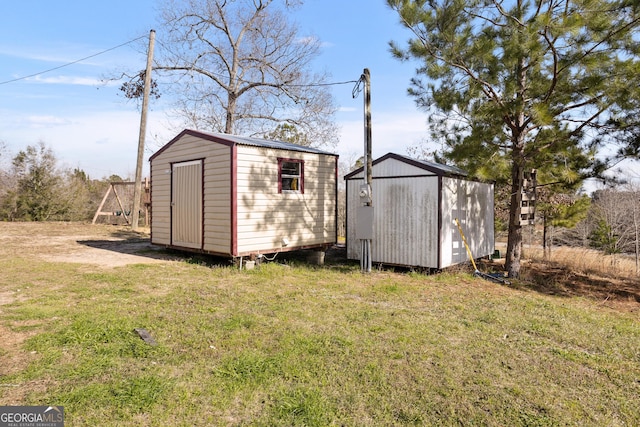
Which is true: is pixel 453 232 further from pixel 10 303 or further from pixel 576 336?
pixel 10 303

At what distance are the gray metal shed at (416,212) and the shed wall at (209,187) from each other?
3008mm

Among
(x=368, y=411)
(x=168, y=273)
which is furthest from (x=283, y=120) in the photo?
(x=368, y=411)

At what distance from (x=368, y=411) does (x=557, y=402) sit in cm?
142

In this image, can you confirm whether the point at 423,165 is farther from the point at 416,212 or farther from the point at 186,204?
the point at 186,204

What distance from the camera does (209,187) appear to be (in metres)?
8.36

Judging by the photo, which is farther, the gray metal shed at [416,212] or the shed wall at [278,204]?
the gray metal shed at [416,212]

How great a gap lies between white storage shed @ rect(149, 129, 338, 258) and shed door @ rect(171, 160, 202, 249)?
21 mm

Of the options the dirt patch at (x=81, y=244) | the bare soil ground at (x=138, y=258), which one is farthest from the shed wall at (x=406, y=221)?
the dirt patch at (x=81, y=244)

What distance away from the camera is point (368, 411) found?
9.20 feet

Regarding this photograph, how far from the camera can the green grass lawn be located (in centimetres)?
280

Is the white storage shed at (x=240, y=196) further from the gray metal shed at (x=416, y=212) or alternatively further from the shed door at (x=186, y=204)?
the gray metal shed at (x=416, y=212)

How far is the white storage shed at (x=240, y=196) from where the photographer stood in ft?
26.0

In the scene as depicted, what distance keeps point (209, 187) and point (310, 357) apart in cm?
552

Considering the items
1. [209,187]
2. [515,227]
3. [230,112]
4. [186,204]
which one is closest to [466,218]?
[515,227]
